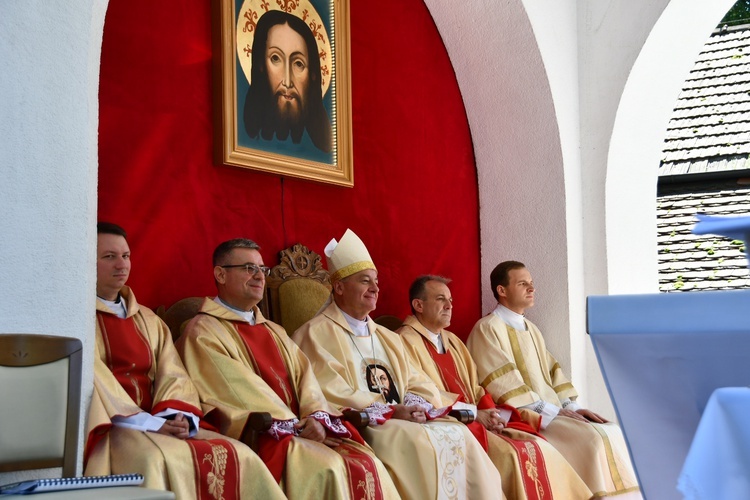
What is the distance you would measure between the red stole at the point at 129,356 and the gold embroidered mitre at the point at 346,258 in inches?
56.7

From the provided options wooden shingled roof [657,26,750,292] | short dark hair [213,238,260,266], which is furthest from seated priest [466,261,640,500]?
wooden shingled roof [657,26,750,292]

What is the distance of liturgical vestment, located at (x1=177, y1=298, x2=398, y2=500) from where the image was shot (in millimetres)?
4484

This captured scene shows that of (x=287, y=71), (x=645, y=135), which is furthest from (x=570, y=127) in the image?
(x=287, y=71)

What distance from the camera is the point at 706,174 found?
37.2ft

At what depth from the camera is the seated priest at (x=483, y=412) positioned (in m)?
5.71

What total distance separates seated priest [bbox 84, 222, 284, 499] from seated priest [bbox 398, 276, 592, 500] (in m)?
1.76

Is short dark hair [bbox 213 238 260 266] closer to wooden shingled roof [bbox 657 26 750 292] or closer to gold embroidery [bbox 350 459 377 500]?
gold embroidery [bbox 350 459 377 500]

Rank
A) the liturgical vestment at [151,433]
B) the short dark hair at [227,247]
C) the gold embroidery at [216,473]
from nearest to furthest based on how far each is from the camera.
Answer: the liturgical vestment at [151,433]
the gold embroidery at [216,473]
the short dark hair at [227,247]

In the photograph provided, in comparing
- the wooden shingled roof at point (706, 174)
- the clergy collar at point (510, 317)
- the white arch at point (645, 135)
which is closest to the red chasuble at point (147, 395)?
the clergy collar at point (510, 317)

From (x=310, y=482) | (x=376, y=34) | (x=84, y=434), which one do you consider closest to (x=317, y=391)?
(x=310, y=482)

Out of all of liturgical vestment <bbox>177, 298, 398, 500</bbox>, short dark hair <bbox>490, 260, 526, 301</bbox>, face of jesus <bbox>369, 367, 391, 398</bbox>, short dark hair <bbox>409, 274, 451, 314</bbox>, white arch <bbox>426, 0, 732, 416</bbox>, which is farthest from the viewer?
white arch <bbox>426, 0, 732, 416</bbox>

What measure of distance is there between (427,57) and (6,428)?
4.86m

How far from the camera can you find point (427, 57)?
752cm

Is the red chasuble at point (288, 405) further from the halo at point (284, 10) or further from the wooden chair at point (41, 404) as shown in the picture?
the halo at point (284, 10)
